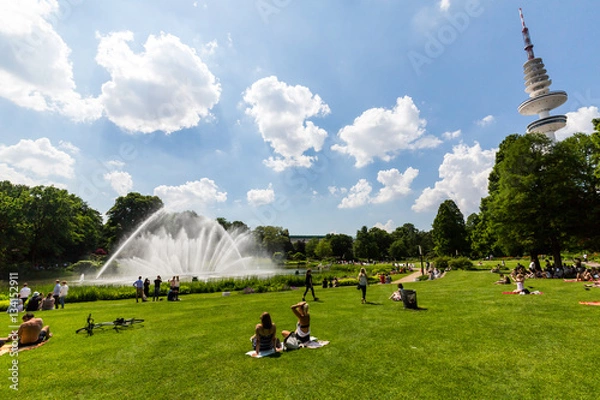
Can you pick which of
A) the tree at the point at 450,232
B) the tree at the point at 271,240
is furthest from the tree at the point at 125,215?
the tree at the point at 450,232

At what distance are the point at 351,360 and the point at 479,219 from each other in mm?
57697

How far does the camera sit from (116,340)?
1041 cm

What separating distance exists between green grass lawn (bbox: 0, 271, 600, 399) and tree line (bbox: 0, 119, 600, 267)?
63.1 ft

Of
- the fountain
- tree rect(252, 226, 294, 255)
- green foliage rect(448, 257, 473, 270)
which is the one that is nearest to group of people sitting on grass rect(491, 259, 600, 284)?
green foliage rect(448, 257, 473, 270)

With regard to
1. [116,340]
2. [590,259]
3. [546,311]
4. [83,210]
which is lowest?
[590,259]

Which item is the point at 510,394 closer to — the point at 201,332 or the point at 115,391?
the point at 115,391

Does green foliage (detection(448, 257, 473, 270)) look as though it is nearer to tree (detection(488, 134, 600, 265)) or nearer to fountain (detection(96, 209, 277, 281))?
tree (detection(488, 134, 600, 265))

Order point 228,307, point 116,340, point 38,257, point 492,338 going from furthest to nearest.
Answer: point 38,257
point 228,307
point 116,340
point 492,338

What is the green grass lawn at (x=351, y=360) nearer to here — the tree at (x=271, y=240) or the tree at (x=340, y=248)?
the tree at (x=340, y=248)

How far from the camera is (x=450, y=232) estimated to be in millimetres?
68500

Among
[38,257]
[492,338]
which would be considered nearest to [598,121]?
[492,338]

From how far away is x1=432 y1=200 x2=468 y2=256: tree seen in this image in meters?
68.3

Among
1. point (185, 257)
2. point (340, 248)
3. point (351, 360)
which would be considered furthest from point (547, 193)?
point (340, 248)

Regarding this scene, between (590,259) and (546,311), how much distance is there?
59610 mm
